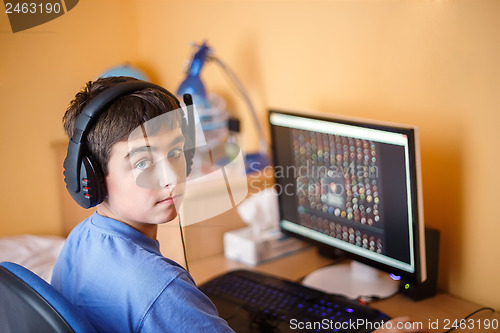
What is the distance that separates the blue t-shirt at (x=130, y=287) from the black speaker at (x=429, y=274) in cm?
53

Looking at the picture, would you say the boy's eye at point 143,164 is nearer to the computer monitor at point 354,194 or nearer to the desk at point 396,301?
the desk at point 396,301

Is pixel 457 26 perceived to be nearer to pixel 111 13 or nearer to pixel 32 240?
pixel 111 13

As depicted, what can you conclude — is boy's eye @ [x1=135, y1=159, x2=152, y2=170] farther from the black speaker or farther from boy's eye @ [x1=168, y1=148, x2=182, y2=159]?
the black speaker

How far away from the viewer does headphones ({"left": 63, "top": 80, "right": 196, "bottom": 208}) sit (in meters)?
0.80

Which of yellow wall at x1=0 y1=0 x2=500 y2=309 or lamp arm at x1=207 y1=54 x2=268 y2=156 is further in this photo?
lamp arm at x1=207 y1=54 x2=268 y2=156

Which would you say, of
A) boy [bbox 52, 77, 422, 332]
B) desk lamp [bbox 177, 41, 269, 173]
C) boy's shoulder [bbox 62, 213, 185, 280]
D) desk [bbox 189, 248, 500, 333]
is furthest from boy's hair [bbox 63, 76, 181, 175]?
desk lamp [bbox 177, 41, 269, 173]

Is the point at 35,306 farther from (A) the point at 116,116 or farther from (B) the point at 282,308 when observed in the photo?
(B) the point at 282,308

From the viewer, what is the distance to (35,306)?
0.71 m

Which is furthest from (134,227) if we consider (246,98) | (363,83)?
(246,98)

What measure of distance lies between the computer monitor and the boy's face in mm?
423

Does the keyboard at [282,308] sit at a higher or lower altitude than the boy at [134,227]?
lower

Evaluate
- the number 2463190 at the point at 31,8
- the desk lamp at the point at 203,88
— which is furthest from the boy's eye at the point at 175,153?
the desk lamp at the point at 203,88

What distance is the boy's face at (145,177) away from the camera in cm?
84

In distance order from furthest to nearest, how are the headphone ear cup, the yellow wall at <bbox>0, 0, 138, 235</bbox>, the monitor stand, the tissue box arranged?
1. the tissue box
2. the monitor stand
3. the yellow wall at <bbox>0, 0, 138, 235</bbox>
4. the headphone ear cup
